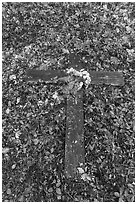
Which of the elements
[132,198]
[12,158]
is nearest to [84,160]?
[132,198]

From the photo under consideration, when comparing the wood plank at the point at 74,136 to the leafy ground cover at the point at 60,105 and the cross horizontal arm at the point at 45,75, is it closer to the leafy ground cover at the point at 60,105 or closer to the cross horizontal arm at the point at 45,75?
the leafy ground cover at the point at 60,105

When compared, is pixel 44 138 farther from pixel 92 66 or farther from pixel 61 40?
pixel 61 40

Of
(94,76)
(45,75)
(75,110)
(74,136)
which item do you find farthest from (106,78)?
(74,136)

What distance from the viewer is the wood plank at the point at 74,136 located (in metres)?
3.26

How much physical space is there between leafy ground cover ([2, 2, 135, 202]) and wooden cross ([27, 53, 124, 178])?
0.37ft

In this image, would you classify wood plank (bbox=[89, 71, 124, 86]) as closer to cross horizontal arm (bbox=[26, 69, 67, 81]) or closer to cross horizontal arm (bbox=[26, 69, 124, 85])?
cross horizontal arm (bbox=[26, 69, 124, 85])

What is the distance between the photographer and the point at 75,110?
3.64 meters

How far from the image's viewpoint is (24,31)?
4.86 m

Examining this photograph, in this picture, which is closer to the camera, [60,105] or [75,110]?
[75,110]

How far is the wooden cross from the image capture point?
10.7ft

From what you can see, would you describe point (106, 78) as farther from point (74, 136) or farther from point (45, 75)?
point (74, 136)

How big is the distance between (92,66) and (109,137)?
1.32 meters

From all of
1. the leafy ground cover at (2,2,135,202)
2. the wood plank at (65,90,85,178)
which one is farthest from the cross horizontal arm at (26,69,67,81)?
the wood plank at (65,90,85,178)

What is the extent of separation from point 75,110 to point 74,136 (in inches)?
15.9
